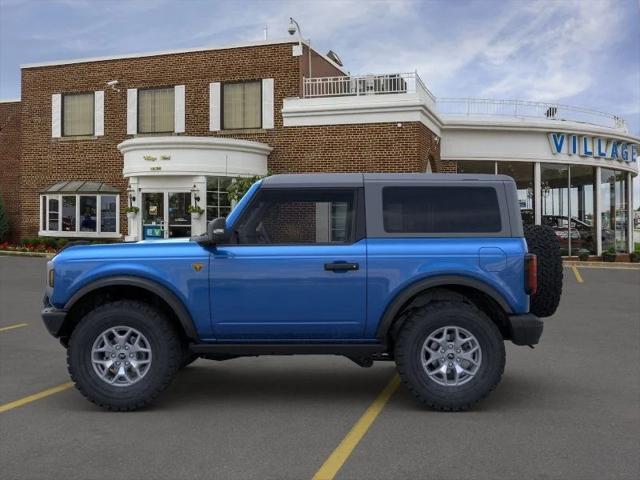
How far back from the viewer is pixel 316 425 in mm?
5066

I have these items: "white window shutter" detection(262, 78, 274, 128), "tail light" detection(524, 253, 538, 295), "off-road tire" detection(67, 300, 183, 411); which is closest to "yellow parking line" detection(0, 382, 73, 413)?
"off-road tire" detection(67, 300, 183, 411)

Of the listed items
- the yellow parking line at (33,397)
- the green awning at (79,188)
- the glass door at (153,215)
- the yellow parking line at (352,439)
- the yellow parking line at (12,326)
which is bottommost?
the yellow parking line at (352,439)

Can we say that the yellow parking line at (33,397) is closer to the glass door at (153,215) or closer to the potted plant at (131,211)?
the glass door at (153,215)

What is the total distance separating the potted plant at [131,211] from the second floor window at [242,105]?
4399 mm

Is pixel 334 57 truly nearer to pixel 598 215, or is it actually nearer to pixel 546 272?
pixel 598 215

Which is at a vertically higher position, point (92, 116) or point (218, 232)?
point (92, 116)

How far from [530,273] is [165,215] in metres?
18.6

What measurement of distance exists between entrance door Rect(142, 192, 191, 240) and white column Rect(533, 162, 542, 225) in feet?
42.5

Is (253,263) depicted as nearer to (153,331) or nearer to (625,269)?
(153,331)

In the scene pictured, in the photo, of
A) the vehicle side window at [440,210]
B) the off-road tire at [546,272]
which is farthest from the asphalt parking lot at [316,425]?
the vehicle side window at [440,210]

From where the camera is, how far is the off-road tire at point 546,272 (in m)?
5.77

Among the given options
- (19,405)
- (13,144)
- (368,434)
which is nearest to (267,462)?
(368,434)

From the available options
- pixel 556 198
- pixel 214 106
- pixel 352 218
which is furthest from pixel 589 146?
pixel 352 218

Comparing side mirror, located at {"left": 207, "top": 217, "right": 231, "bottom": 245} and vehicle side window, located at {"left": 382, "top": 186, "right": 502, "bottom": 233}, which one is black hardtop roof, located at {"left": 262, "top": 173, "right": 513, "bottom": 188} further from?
side mirror, located at {"left": 207, "top": 217, "right": 231, "bottom": 245}
